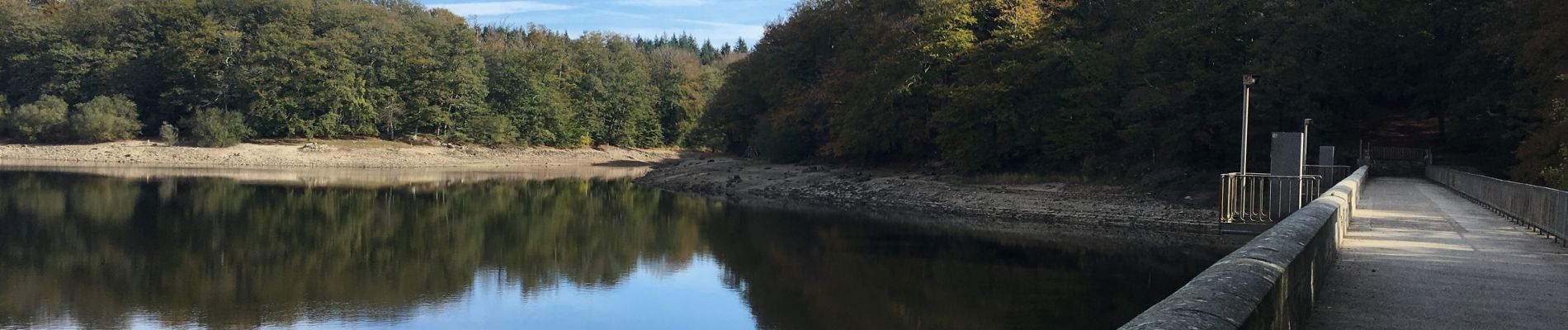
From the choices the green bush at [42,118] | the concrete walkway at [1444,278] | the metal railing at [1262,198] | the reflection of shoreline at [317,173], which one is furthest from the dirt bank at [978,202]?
the green bush at [42,118]

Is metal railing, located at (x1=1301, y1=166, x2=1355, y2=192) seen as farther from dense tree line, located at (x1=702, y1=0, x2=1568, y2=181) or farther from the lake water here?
the lake water

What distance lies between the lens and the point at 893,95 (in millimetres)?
45969

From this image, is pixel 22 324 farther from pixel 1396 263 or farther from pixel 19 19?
pixel 19 19

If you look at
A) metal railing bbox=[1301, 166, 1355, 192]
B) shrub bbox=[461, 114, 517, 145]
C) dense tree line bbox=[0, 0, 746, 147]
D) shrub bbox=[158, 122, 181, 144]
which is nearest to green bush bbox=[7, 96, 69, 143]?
dense tree line bbox=[0, 0, 746, 147]

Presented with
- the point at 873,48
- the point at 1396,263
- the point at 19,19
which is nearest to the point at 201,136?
the point at 19,19

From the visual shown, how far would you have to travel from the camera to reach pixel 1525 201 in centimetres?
1588

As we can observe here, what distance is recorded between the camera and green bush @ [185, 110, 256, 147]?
72812 millimetres

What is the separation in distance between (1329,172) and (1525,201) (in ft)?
43.3

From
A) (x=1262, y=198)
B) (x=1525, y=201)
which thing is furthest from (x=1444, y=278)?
(x=1262, y=198)

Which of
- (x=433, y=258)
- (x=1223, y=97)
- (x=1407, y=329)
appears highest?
(x=1223, y=97)

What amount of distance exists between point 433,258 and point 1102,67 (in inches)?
937

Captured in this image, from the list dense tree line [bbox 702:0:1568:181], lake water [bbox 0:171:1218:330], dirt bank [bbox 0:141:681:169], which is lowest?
lake water [bbox 0:171:1218:330]

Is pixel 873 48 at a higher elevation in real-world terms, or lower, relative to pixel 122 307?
higher

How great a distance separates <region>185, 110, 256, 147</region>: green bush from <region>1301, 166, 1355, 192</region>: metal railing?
220ft
